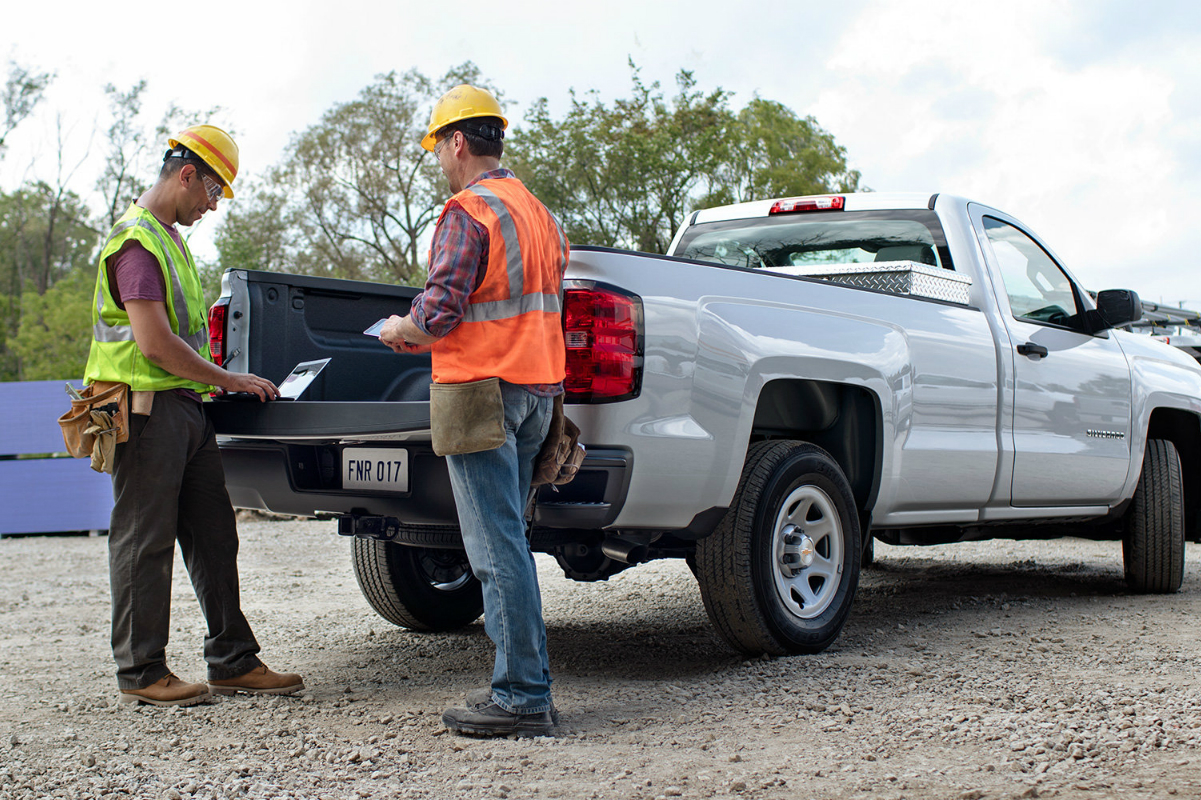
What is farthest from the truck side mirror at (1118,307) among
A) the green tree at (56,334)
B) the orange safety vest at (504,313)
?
the green tree at (56,334)

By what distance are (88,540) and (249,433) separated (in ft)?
25.4

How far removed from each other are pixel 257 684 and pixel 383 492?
92 cm

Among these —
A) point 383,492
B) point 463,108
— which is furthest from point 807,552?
point 463,108

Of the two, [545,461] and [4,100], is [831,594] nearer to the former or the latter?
[545,461]

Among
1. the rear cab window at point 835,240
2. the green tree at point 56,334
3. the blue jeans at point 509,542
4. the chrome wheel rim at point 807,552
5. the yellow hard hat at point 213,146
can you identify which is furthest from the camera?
the green tree at point 56,334

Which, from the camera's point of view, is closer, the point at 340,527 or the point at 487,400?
the point at 487,400

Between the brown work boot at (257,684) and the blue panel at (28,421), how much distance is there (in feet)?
25.3

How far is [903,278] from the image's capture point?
15.5 ft

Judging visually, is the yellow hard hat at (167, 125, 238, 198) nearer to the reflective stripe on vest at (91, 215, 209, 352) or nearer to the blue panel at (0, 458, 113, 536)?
the reflective stripe on vest at (91, 215, 209, 352)

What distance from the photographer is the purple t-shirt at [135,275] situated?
3.54 m

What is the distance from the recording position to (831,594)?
4203 millimetres

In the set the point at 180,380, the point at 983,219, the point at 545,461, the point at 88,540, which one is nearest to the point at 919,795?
the point at 545,461

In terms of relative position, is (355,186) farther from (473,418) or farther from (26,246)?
(473,418)

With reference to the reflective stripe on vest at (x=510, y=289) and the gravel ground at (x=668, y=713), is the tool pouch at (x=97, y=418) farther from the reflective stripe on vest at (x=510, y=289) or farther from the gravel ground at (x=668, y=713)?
the reflective stripe on vest at (x=510, y=289)
